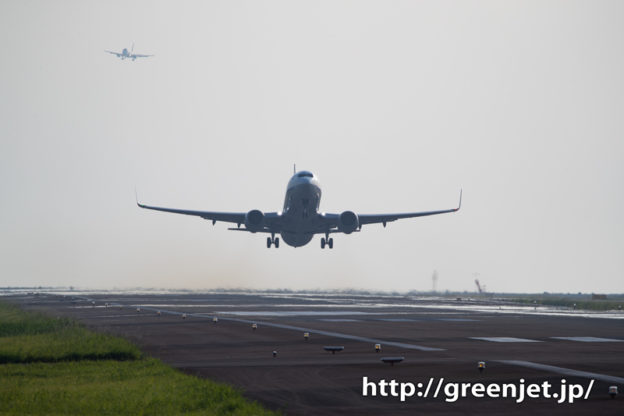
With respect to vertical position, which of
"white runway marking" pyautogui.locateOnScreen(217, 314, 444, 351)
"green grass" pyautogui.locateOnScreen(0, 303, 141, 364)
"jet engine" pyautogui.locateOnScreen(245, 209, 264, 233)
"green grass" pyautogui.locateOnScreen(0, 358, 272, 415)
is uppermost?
"jet engine" pyautogui.locateOnScreen(245, 209, 264, 233)

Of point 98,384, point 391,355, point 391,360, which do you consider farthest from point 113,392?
point 391,355

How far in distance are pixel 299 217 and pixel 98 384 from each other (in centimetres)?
6154

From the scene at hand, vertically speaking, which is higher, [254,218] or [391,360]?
[254,218]

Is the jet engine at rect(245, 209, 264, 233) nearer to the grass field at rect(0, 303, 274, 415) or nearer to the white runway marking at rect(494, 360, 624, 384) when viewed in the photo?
the grass field at rect(0, 303, 274, 415)

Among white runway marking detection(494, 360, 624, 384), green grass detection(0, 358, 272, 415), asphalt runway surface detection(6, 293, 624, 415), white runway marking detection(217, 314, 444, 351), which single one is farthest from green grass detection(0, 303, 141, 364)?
white runway marking detection(494, 360, 624, 384)

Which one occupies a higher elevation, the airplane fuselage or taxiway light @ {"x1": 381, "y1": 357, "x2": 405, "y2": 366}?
the airplane fuselage

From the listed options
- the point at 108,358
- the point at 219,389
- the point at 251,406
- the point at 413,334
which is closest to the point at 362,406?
the point at 251,406

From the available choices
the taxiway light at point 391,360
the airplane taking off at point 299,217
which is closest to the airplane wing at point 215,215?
the airplane taking off at point 299,217

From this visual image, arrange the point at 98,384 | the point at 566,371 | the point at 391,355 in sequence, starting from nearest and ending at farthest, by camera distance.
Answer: the point at 98,384 → the point at 566,371 → the point at 391,355

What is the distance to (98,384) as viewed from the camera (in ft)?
75.1

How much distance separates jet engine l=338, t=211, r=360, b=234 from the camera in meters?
82.8

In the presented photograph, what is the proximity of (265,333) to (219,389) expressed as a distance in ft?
69.9

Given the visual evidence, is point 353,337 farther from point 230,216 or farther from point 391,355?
point 230,216

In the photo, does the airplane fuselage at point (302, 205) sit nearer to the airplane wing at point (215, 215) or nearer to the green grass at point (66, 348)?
the airplane wing at point (215, 215)
